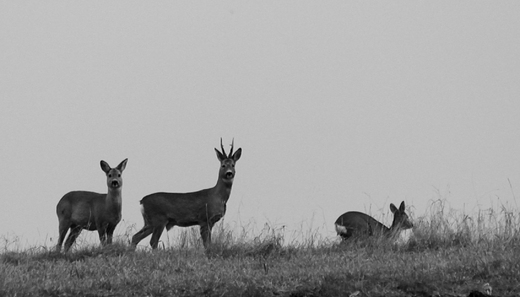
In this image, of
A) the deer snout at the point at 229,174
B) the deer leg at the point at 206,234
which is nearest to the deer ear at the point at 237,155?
the deer snout at the point at 229,174

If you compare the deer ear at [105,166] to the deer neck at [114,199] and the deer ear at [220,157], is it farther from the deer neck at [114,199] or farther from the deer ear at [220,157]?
the deer ear at [220,157]

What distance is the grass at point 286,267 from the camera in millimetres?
9078

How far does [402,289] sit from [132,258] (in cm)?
417

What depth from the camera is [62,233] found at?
52.0 feet

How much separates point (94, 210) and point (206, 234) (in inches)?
87.8

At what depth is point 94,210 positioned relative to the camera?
50.8 feet

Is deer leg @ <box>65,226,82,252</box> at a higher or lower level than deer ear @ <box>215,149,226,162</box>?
lower

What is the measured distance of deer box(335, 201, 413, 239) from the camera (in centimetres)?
1433

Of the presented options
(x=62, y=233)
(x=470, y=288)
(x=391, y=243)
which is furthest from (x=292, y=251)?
(x=62, y=233)

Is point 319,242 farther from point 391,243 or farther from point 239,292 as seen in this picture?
point 239,292

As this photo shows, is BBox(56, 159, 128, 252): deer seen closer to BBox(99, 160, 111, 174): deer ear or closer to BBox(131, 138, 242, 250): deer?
BBox(99, 160, 111, 174): deer ear

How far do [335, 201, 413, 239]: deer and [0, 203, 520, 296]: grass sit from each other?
86cm

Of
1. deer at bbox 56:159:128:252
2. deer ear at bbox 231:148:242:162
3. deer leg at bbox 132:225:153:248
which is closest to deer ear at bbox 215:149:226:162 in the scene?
deer ear at bbox 231:148:242:162

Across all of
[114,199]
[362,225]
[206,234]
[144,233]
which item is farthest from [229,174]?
[362,225]
